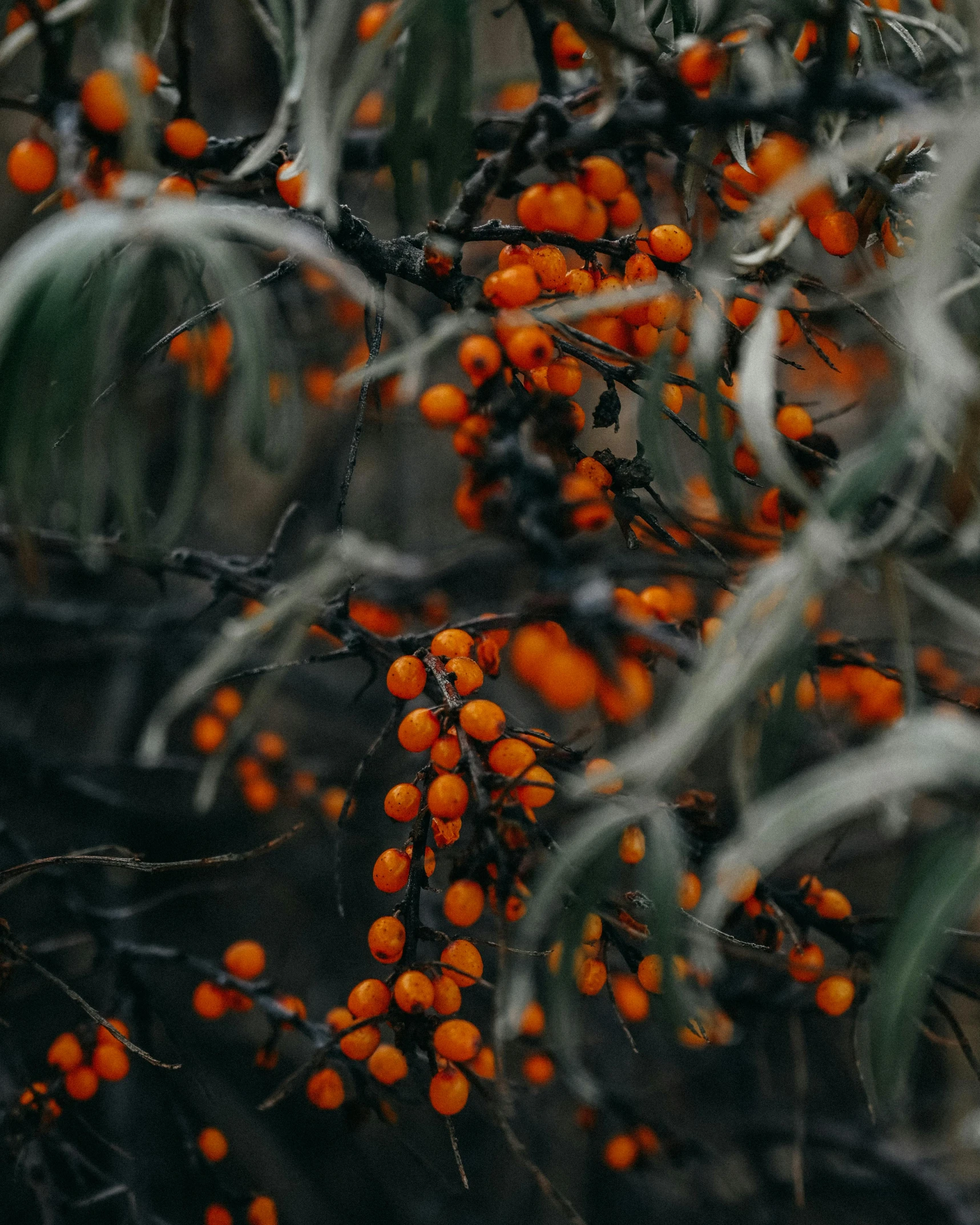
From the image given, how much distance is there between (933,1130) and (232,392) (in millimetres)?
1859

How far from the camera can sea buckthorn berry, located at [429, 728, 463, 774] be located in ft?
2.02

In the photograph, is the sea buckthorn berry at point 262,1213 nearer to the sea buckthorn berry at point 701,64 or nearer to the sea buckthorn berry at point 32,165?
the sea buckthorn berry at point 32,165

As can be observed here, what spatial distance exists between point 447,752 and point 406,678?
0.07 metres

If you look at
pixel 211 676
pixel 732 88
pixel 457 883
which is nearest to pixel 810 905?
pixel 457 883

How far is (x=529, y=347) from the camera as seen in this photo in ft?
1.80

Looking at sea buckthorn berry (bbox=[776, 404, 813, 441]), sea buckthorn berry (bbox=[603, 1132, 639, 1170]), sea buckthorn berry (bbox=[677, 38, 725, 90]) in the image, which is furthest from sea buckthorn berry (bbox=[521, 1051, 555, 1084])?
sea buckthorn berry (bbox=[677, 38, 725, 90])

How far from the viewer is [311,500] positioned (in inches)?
71.2

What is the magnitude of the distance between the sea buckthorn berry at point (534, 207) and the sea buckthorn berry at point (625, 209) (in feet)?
0.75

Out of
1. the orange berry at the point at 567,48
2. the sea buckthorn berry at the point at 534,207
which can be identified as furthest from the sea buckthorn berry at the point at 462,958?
the orange berry at the point at 567,48

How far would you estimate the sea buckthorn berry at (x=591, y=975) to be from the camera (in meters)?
0.64

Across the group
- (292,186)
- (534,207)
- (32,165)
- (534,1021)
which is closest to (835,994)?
(534,1021)

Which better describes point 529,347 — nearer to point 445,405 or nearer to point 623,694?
point 445,405

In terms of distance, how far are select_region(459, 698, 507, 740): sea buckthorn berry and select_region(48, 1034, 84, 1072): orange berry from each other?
24.2 inches

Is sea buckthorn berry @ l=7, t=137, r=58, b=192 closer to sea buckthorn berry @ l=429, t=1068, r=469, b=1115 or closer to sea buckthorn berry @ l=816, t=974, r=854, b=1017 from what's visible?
sea buckthorn berry @ l=429, t=1068, r=469, b=1115
